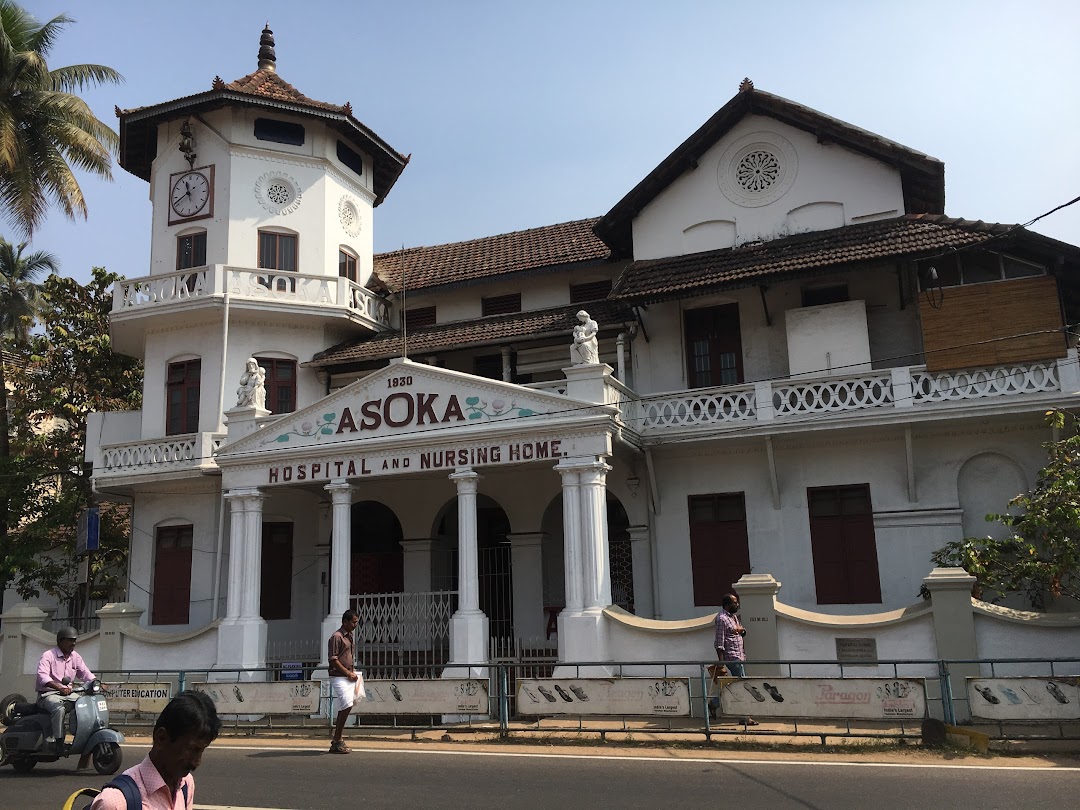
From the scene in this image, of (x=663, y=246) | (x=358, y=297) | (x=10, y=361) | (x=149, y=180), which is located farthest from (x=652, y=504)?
(x=10, y=361)

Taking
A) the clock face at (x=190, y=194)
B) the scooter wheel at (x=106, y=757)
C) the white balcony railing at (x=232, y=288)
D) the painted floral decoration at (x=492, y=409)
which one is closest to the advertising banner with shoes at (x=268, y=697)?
the scooter wheel at (x=106, y=757)

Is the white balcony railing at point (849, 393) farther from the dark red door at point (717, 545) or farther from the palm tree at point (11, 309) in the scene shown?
the palm tree at point (11, 309)

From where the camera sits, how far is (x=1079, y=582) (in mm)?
15453

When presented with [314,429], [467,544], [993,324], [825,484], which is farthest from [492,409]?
[993,324]

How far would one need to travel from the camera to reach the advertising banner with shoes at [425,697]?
13102mm

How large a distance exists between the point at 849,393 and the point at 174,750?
1579 cm

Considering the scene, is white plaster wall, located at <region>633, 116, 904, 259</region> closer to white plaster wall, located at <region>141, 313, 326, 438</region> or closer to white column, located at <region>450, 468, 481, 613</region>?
white column, located at <region>450, 468, 481, 613</region>

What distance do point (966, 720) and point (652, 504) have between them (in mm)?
8681

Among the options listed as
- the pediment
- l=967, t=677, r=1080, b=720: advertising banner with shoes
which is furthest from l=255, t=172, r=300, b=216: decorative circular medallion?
l=967, t=677, r=1080, b=720: advertising banner with shoes

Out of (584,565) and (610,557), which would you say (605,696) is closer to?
(584,565)

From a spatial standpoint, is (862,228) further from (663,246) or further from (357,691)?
(357,691)

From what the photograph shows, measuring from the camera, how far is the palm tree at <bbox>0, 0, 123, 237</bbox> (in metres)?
24.1

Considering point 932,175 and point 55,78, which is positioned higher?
point 55,78

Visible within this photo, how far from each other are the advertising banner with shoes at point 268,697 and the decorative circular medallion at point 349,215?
45.5 ft
